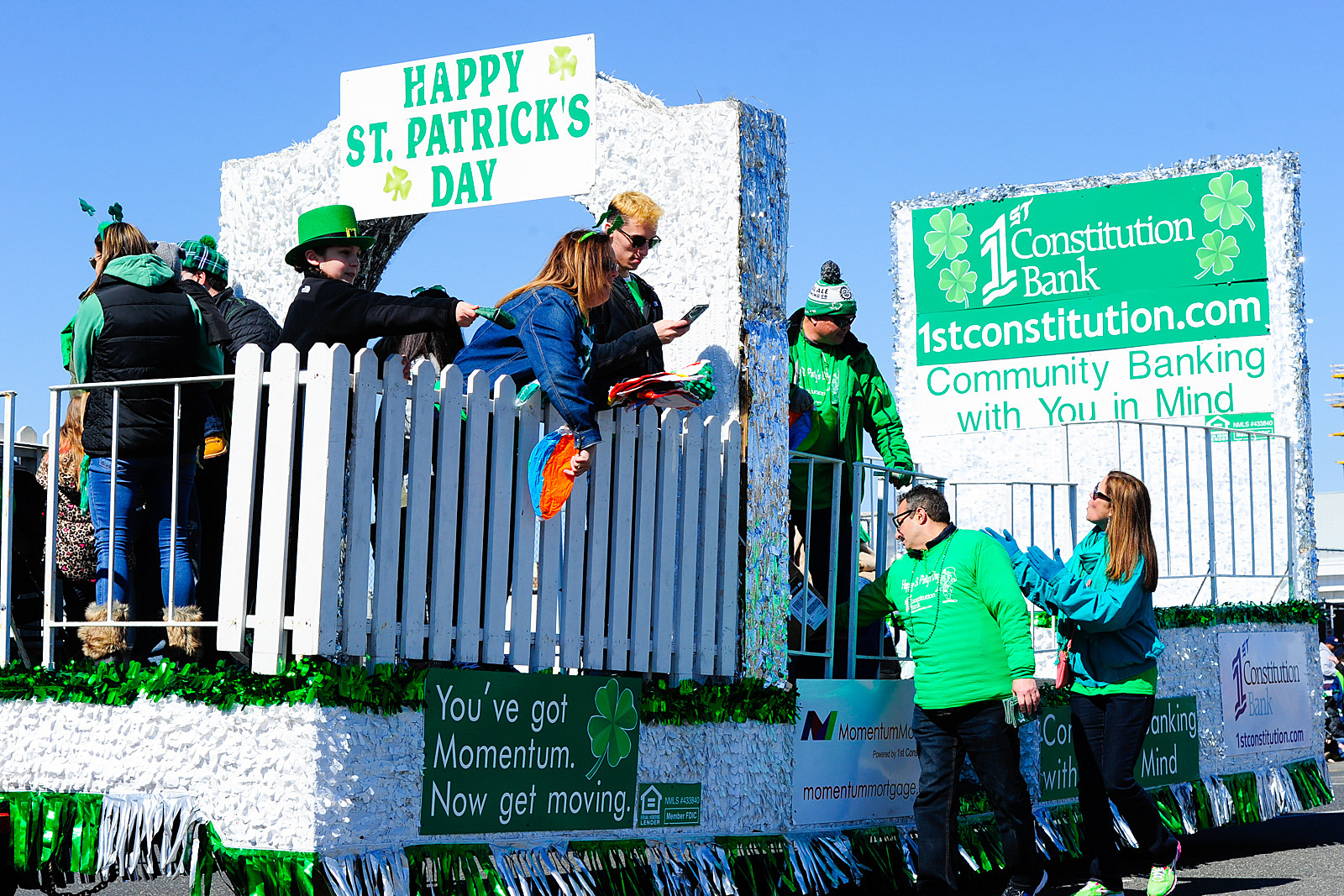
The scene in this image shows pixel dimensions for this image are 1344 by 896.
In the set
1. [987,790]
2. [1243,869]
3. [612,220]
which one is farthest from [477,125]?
[1243,869]

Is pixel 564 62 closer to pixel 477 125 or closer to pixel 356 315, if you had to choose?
pixel 477 125

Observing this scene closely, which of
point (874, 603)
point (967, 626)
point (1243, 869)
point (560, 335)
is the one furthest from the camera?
point (1243, 869)

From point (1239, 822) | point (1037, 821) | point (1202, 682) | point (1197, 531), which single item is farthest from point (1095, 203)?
point (1037, 821)

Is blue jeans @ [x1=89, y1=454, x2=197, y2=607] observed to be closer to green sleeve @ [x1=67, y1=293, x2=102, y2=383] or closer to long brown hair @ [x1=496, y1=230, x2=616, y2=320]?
green sleeve @ [x1=67, y1=293, x2=102, y2=383]

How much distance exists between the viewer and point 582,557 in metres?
5.57

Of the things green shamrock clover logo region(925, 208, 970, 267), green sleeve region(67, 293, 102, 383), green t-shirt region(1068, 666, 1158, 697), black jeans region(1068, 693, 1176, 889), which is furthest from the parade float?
green shamrock clover logo region(925, 208, 970, 267)

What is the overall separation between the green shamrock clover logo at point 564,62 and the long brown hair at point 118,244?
5.95 ft

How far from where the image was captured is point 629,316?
617cm

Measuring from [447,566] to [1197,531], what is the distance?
20.6 feet

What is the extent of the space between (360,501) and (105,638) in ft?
3.84

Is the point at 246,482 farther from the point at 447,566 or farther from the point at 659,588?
the point at 659,588

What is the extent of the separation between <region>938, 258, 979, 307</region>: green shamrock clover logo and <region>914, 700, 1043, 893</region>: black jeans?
5.97 meters

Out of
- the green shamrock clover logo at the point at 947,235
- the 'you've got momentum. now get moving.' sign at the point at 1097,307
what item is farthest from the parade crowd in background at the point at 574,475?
the green shamrock clover logo at the point at 947,235

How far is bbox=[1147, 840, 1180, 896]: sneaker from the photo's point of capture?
6.53 metres
